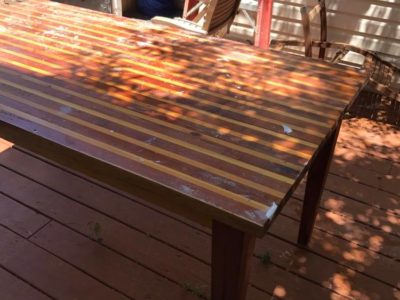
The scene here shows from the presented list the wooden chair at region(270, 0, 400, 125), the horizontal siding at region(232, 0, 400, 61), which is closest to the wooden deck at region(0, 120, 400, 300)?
the wooden chair at region(270, 0, 400, 125)

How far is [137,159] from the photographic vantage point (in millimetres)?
1170

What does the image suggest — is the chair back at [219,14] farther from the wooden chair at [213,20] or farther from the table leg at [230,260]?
the table leg at [230,260]

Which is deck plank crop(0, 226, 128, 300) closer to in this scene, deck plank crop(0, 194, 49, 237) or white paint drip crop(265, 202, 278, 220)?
deck plank crop(0, 194, 49, 237)

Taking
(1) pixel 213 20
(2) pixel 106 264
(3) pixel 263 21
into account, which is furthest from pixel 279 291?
(3) pixel 263 21

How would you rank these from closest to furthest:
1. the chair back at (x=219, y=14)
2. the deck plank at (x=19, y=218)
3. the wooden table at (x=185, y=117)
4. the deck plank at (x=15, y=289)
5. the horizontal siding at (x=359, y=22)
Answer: the wooden table at (x=185, y=117)
the deck plank at (x=15, y=289)
the deck plank at (x=19, y=218)
the chair back at (x=219, y=14)
the horizontal siding at (x=359, y=22)

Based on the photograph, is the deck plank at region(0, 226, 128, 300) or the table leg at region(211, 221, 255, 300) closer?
the table leg at region(211, 221, 255, 300)

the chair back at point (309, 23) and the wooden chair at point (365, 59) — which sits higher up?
the chair back at point (309, 23)

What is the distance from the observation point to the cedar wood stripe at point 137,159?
104 cm

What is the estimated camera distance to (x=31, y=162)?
2.69 metres

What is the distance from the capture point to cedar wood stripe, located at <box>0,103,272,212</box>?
1037 millimetres

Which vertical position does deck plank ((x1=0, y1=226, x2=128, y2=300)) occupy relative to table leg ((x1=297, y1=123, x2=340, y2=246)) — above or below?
below

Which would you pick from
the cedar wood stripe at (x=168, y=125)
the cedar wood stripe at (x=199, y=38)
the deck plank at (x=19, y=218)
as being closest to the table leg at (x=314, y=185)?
the cedar wood stripe at (x=199, y=38)

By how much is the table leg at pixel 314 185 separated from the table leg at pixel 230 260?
0.68 meters

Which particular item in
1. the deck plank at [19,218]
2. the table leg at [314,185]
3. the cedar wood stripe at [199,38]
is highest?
the cedar wood stripe at [199,38]
